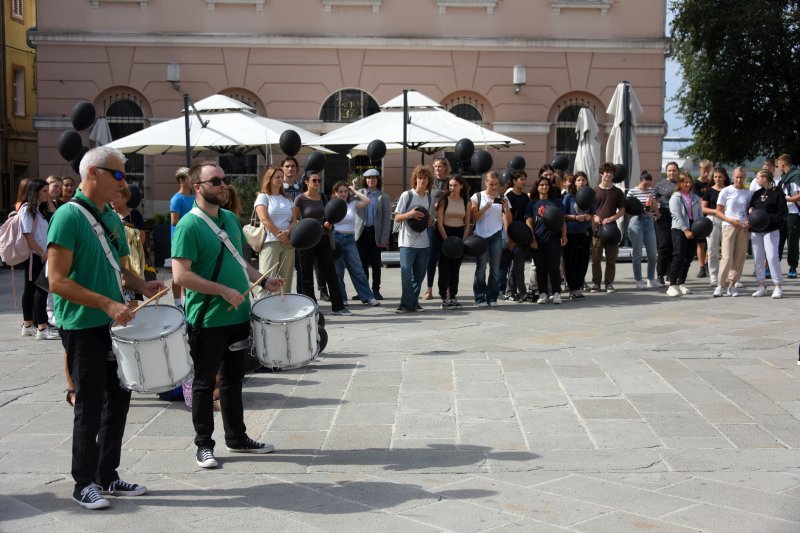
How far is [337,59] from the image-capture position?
22734 millimetres

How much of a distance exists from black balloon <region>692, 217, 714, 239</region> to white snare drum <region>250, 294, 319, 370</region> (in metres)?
8.68

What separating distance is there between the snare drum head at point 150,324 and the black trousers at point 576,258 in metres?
8.48

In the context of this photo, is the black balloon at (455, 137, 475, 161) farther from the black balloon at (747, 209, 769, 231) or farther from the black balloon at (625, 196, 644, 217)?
the black balloon at (747, 209, 769, 231)

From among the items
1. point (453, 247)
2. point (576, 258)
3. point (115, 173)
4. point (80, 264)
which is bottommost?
point (576, 258)

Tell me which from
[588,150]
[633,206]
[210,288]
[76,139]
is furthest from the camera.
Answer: [588,150]

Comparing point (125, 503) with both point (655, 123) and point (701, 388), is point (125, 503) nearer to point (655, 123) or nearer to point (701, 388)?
point (701, 388)

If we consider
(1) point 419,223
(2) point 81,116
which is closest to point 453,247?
(1) point 419,223

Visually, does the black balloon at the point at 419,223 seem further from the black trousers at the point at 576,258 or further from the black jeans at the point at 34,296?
the black jeans at the point at 34,296

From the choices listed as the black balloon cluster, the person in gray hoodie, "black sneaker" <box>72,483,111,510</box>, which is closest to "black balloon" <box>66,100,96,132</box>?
the black balloon cluster

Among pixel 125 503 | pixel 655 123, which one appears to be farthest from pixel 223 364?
pixel 655 123

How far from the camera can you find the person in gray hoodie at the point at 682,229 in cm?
1348

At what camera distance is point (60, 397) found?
7688 mm

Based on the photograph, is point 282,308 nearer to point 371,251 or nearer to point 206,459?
point 206,459

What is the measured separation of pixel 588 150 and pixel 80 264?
15624 millimetres
